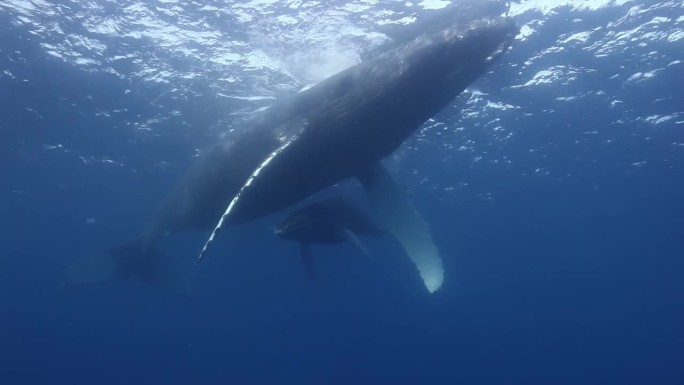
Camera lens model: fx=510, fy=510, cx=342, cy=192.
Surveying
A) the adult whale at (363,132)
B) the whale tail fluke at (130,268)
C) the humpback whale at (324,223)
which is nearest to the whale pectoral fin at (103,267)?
the whale tail fluke at (130,268)

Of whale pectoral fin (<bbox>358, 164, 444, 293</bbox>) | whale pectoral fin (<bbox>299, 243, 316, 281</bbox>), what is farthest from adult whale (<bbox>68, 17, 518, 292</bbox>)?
whale pectoral fin (<bbox>299, 243, 316, 281</bbox>)

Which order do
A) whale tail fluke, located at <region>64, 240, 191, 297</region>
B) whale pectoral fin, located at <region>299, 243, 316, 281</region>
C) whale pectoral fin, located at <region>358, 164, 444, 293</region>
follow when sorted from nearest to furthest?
whale pectoral fin, located at <region>358, 164, 444, 293</region>
whale tail fluke, located at <region>64, 240, 191, 297</region>
whale pectoral fin, located at <region>299, 243, 316, 281</region>

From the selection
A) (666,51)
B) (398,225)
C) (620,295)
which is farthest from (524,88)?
(620,295)

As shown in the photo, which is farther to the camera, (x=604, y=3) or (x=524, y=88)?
(x=524, y=88)

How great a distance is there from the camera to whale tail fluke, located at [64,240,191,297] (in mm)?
13406

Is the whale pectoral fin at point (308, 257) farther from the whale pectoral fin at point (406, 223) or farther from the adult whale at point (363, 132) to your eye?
the whale pectoral fin at point (406, 223)

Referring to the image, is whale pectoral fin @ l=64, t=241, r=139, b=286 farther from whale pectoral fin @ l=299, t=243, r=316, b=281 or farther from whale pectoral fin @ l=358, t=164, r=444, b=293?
whale pectoral fin @ l=358, t=164, r=444, b=293

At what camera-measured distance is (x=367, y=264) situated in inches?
2160

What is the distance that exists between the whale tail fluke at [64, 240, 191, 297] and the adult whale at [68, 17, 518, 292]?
5.51 metres

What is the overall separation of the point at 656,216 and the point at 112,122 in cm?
4010

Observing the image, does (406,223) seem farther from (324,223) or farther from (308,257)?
(308,257)

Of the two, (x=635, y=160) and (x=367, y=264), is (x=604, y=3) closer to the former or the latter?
(x=635, y=160)

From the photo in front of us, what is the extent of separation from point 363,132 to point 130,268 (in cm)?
1068

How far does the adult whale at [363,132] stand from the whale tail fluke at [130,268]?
18.1ft
